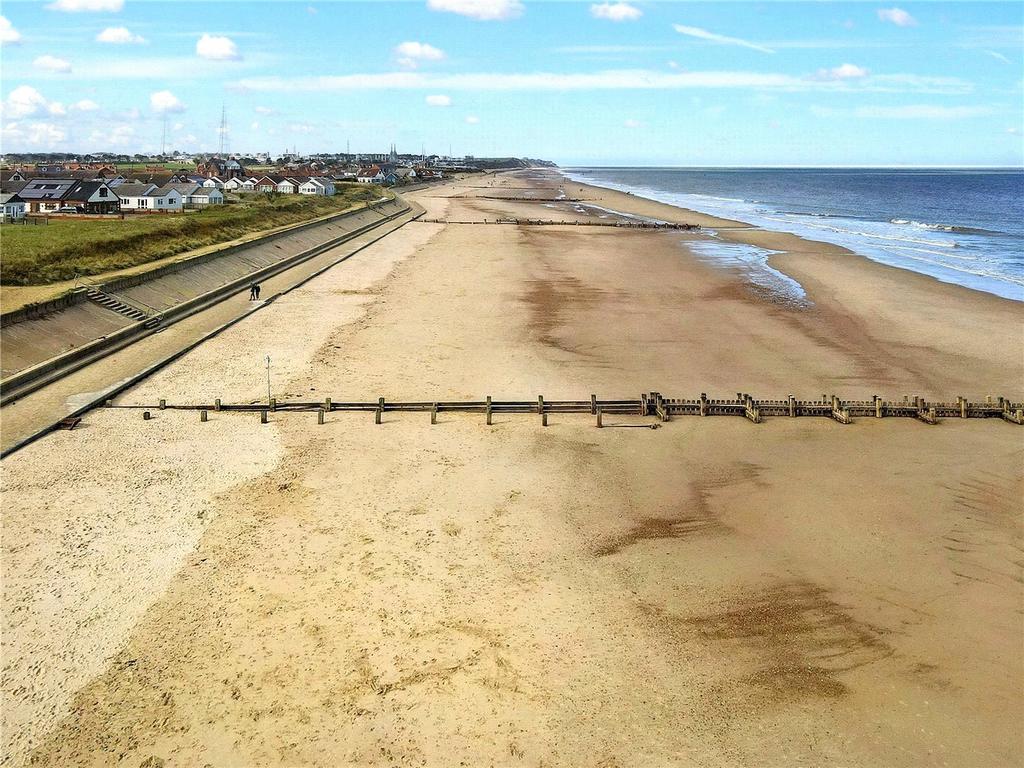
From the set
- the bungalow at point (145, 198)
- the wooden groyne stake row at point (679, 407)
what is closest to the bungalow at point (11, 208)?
the bungalow at point (145, 198)

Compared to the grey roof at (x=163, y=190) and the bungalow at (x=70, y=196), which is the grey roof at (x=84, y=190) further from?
the grey roof at (x=163, y=190)

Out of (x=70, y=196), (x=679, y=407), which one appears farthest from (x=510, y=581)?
(x=70, y=196)

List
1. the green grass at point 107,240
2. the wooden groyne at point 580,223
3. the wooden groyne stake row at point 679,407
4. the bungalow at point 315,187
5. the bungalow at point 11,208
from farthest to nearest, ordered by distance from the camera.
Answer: the bungalow at point 315,187 < the wooden groyne at point 580,223 < the bungalow at point 11,208 < the green grass at point 107,240 < the wooden groyne stake row at point 679,407

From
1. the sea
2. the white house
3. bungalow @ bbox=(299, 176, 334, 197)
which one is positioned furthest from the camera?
bungalow @ bbox=(299, 176, 334, 197)

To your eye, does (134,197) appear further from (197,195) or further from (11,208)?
(11,208)

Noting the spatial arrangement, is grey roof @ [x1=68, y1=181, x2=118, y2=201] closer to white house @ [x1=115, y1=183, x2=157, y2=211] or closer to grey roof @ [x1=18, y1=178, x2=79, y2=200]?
grey roof @ [x1=18, y1=178, x2=79, y2=200]

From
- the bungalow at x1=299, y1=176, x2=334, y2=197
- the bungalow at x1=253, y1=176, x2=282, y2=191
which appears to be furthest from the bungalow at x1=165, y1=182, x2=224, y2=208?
the bungalow at x1=253, y1=176, x2=282, y2=191
